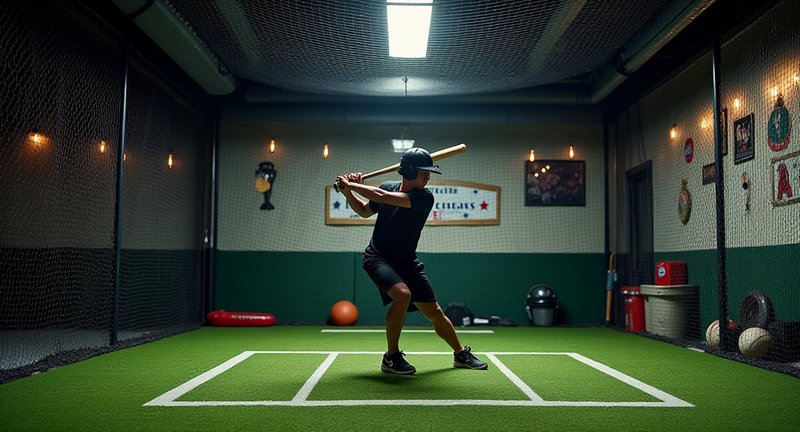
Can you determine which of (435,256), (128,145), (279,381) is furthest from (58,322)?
(435,256)

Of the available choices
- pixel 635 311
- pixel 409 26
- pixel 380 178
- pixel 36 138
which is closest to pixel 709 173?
pixel 635 311

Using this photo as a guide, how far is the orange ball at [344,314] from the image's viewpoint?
11.0 meters

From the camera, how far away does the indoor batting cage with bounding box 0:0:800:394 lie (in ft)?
23.4

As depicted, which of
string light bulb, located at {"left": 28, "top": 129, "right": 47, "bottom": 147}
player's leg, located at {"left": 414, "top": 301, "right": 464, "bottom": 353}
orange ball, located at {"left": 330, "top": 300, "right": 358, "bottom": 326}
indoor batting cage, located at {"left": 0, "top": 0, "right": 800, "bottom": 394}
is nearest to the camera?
player's leg, located at {"left": 414, "top": 301, "right": 464, "bottom": 353}

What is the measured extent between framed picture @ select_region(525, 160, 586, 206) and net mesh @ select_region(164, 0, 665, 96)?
2.17 m

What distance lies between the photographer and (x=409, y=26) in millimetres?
7531

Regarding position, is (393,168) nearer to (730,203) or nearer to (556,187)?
(730,203)

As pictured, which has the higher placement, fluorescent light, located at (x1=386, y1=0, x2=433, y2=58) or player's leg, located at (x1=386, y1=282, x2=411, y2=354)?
fluorescent light, located at (x1=386, y1=0, x2=433, y2=58)

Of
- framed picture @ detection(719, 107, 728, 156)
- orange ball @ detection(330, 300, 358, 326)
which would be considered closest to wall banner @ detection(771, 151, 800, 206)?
framed picture @ detection(719, 107, 728, 156)

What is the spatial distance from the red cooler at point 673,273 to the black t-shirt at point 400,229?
4641 mm

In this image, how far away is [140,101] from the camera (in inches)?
363

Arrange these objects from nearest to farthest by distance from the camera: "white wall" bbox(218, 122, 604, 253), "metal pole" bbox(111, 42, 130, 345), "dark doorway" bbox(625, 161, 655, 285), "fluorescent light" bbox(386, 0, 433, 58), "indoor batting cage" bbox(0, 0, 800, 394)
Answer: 1. "fluorescent light" bbox(386, 0, 433, 58)
2. "indoor batting cage" bbox(0, 0, 800, 394)
3. "metal pole" bbox(111, 42, 130, 345)
4. "dark doorway" bbox(625, 161, 655, 285)
5. "white wall" bbox(218, 122, 604, 253)

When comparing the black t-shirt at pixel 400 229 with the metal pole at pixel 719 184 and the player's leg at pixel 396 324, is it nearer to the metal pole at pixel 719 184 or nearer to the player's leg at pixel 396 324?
the player's leg at pixel 396 324

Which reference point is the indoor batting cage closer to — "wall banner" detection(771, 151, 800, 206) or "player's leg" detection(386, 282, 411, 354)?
"wall banner" detection(771, 151, 800, 206)
